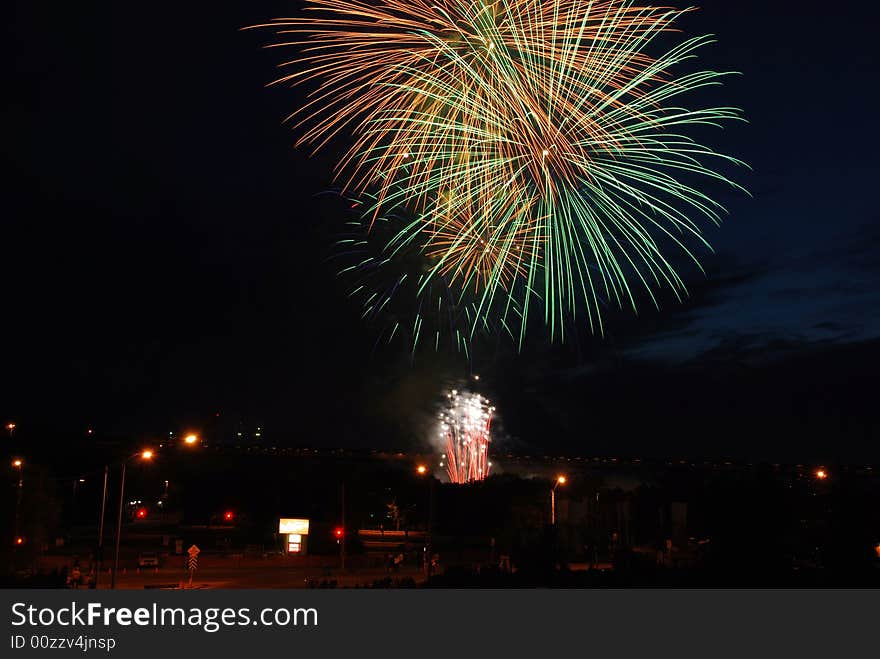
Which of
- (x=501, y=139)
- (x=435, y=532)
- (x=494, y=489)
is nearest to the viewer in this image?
(x=501, y=139)

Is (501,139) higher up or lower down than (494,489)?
higher up

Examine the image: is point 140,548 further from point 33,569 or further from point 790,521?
point 790,521

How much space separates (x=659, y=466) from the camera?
139 m

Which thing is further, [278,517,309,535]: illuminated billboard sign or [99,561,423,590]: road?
[278,517,309,535]: illuminated billboard sign

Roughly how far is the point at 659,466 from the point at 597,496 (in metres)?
46.3

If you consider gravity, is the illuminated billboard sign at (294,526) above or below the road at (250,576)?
above

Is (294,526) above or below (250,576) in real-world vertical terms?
above

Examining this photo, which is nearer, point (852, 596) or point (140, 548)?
point (852, 596)

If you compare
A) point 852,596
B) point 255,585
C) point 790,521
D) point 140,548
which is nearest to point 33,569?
point 255,585

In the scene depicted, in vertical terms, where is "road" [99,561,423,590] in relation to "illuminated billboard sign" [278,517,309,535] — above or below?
below

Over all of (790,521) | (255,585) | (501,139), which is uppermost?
(501,139)

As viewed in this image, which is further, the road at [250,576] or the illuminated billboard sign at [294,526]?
the illuminated billboard sign at [294,526]

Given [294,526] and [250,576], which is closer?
[250,576]

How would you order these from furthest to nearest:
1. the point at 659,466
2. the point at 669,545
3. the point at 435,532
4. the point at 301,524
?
the point at 659,466 < the point at 435,532 < the point at 669,545 < the point at 301,524
